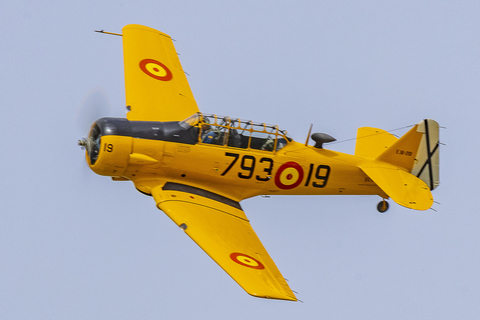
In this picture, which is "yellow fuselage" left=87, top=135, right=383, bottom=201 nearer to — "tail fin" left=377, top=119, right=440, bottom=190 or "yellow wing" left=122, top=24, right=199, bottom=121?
"tail fin" left=377, top=119, right=440, bottom=190

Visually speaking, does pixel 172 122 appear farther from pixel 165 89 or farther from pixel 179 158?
pixel 165 89

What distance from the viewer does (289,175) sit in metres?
14.9

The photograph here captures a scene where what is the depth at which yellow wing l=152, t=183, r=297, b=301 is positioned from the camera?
12.2m

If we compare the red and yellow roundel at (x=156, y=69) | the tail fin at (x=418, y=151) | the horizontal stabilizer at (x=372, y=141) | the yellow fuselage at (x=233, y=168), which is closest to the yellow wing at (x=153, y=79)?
the red and yellow roundel at (x=156, y=69)

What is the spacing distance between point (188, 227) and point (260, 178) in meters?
2.31

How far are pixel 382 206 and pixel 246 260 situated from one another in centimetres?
442

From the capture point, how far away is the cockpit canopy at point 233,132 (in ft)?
46.9

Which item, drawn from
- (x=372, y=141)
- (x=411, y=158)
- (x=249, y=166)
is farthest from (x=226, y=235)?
(x=411, y=158)

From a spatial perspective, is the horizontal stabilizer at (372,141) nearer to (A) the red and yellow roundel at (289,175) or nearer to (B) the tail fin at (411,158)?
(B) the tail fin at (411,158)

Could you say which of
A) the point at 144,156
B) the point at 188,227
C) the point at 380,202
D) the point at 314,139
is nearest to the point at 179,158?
the point at 144,156

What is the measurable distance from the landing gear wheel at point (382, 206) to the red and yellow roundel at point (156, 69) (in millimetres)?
5708

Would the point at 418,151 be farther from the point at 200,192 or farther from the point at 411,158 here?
the point at 200,192

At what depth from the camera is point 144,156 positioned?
14.0 m

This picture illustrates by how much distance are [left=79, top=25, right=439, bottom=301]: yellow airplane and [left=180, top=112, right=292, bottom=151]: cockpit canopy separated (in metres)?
0.02
